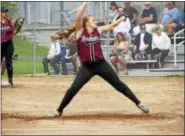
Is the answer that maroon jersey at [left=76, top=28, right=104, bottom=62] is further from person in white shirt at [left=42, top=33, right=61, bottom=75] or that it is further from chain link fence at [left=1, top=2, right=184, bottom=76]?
person in white shirt at [left=42, top=33, right=61, bottom=75]

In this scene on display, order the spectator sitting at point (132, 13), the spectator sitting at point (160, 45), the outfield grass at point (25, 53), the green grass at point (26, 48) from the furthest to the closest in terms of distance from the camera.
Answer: the green grass at point (26, 48) < the outfield grass at point (25, 53) < the spectator sitting at point (132, 13) < the spectator sitting at point (160, 45)

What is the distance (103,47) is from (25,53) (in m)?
3.44

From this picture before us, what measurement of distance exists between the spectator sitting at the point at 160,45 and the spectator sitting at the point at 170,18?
0.40 meters

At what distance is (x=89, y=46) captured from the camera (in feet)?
34.2

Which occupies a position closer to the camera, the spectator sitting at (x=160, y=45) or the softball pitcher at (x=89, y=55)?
the softball pitcher at (x=89, y=55)

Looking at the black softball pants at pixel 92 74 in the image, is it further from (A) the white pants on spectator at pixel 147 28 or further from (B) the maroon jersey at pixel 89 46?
(A) the white pants on spectator at pixel 147 28

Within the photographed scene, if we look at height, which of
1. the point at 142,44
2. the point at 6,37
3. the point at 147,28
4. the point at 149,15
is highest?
the point at 6,37

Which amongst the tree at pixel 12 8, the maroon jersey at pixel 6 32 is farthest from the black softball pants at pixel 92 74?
the tree at pixel 12 8

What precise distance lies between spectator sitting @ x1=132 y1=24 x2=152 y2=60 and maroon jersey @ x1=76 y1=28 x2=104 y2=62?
31.7ft

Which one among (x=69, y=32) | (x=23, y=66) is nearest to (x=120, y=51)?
(x=23, y=66)

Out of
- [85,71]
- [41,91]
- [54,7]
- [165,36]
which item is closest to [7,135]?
[85,71]

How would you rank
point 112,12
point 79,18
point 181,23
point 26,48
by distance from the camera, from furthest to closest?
point 26,48, point 112,12, point 181,23, point 79,18

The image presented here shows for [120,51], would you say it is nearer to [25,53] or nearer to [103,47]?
[103,47]

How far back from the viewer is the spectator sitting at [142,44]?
2003 cm
